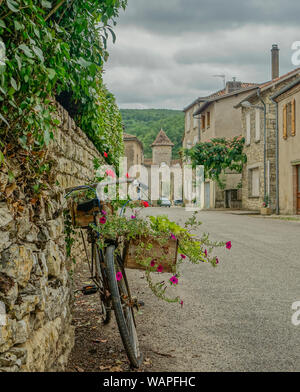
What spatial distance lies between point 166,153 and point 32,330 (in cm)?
6953

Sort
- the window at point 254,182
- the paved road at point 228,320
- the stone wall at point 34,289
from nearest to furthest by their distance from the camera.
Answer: the stone wall at point 34,289, the paved road at point 228,320, the window at point 254,182

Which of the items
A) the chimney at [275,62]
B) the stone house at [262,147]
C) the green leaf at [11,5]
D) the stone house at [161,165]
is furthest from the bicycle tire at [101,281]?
the stone house at [161,165]

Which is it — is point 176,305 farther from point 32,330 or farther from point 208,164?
point 208,164

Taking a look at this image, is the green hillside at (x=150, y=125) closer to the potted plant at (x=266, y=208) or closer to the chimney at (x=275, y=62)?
the chimney at (x=275, y=62)

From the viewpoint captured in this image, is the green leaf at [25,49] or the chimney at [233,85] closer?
the green leaf at [25,49]

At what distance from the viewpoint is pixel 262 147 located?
23234 mm

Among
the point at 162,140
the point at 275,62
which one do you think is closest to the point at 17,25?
the point at 275,62

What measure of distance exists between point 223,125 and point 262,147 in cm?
927

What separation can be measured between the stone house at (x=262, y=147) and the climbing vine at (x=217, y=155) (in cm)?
120

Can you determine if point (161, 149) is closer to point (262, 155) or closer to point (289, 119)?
point (262, 155)

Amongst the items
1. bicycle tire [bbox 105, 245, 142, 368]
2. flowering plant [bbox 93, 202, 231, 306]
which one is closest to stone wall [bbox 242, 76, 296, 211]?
flowering plant [bbox 93, 202, 231, 306]

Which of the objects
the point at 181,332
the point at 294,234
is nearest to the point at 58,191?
the point at 181,332

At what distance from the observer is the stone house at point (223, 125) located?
30359 millimetres

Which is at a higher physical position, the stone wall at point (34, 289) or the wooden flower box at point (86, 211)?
the wooden flower box at point (86, 211)
